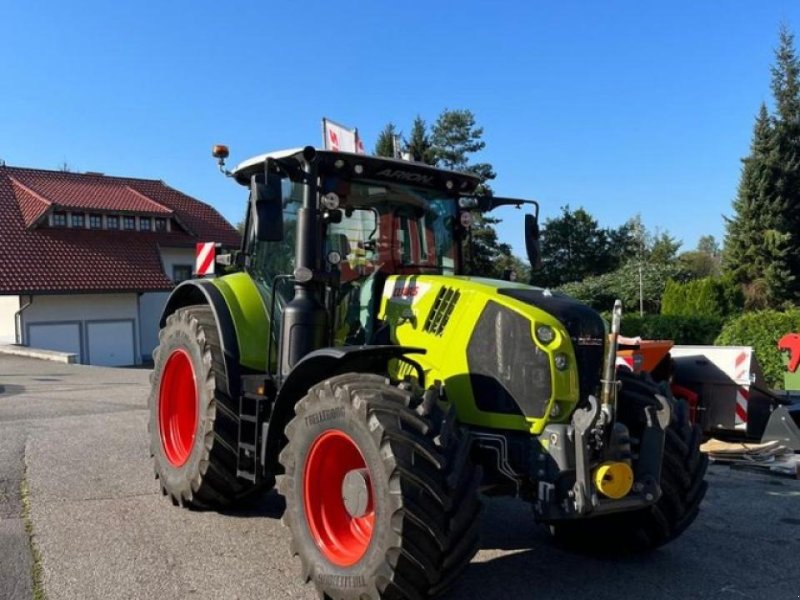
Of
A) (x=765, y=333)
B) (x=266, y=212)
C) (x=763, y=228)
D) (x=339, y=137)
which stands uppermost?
(x=763, y=228)

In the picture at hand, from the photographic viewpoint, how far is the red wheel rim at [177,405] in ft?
19.6

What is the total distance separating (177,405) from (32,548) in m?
1.70

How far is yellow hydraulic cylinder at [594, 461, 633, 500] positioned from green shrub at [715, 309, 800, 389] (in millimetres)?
12175

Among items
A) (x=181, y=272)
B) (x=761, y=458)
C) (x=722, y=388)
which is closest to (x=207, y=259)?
(x=722, y=388)

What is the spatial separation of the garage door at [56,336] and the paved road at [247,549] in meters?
19.6

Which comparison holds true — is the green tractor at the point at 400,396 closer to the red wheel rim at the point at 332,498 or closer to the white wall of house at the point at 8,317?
the red wheel rim at the point at 332,498

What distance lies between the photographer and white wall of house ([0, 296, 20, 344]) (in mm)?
24984

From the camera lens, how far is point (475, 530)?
3471mm

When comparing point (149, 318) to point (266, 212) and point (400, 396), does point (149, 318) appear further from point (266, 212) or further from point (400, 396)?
point (400, 396)

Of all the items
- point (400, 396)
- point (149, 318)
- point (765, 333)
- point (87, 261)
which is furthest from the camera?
point (149, 318)

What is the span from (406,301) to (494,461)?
1128 millimetres

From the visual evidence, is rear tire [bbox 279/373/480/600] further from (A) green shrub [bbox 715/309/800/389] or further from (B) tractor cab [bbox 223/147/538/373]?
(A) green shrub [bbox 715/309/800/389]

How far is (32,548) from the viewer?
4676mm

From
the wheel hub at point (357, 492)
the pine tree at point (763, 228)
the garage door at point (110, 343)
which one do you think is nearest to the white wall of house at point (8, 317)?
the garage door at point (110, 343)
